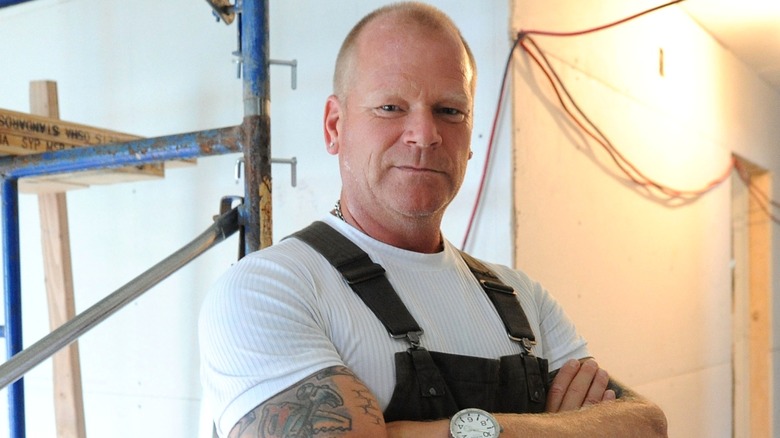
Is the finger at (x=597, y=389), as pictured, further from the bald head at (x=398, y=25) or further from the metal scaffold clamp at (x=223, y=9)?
the metal scaffold clamp at (x=223, y=9)

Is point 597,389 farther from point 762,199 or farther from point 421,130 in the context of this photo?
point 762,199

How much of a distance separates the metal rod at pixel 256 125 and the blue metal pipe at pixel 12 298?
596 mm

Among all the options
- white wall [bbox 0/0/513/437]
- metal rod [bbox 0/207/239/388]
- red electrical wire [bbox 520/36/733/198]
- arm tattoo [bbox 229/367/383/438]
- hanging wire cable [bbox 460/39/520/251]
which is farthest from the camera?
white wall [bbox 0/0/513/437]

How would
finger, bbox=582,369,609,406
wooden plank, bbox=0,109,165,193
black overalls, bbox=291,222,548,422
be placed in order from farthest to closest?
wooden plank, bbox=0,109,165,193
finger, bbox=582,369,609,406
black overalls, bbox=291,222,548,422

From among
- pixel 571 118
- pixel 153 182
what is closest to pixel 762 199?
pixel 571 118

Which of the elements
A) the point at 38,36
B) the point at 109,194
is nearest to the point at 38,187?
the point at 109,194

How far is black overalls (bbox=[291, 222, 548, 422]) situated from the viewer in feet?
3.44

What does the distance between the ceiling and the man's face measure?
2.56 meters

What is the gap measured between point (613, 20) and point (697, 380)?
1920mm

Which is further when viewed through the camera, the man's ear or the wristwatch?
the man's ear

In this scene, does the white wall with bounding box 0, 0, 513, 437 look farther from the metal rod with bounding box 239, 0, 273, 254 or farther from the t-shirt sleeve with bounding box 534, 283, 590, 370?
the t-shirt sleeve with bounding box 534, 283, 590, 370

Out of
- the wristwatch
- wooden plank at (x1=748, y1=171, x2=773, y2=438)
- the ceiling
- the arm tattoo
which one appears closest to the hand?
the wristwatch

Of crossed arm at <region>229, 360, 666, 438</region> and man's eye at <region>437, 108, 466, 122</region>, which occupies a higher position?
man's eye at <region>437, 108, 466, 122</region>

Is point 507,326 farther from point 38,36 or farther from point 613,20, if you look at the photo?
point 38,36
